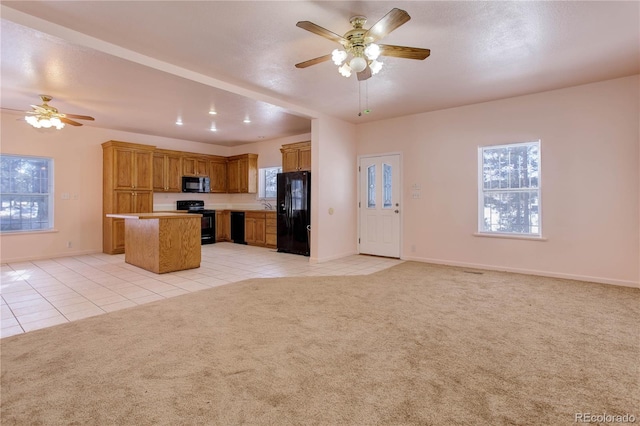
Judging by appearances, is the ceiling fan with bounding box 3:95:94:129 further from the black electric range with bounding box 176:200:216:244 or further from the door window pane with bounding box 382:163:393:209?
the door window pane with bounding box 382:163:393:209

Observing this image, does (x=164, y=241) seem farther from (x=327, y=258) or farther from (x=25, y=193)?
(x=25, y=193)

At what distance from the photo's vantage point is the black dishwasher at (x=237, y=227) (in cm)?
836

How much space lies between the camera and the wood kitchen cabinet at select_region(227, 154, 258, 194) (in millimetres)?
8406

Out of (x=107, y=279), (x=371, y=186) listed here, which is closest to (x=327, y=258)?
(x=371, y=186)

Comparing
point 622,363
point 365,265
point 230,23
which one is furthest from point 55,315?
point 622,363

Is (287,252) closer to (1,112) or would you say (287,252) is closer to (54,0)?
(54,0)

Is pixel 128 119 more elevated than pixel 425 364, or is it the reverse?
pixel 128 119

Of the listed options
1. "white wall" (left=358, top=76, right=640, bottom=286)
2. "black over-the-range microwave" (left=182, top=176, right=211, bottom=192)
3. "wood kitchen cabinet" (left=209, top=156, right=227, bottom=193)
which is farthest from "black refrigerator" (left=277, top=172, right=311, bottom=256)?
"wood kitchen cabinet" (left=209, top=156, right=227, bottom=193)

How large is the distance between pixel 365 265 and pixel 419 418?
12.6ft

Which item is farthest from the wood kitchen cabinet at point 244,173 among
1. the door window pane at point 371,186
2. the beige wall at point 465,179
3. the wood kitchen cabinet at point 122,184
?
the door window pane at point 371,186

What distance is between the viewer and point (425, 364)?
217 centimetres

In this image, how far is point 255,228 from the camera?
7926 mm

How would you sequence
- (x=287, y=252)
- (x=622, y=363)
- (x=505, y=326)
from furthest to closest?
1. (x=287, y=252)
2. (x=505, y=326)
3. (x=622, y=363)

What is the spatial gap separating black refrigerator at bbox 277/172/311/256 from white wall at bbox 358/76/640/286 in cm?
198
